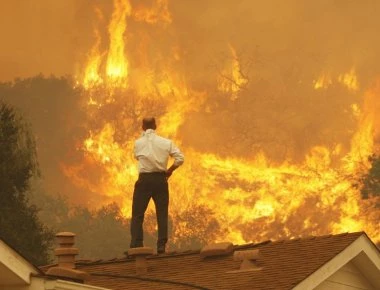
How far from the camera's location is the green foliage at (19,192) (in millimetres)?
38531

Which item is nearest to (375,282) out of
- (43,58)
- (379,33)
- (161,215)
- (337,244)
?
(337,244)

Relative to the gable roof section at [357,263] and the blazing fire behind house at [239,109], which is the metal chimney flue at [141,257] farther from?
the blazing fire behind house at [239,109]

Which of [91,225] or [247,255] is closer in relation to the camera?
[247,255]

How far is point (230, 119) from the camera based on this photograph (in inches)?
2739

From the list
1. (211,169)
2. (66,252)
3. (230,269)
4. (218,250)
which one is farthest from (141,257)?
(211,169)

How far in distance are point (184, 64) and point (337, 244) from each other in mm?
55295

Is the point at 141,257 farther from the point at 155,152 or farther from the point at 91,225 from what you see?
the point at 91,225

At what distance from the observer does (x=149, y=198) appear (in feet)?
59.1

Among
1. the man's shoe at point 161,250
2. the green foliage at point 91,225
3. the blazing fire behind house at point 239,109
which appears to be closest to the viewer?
the man's shoe at point 161,250

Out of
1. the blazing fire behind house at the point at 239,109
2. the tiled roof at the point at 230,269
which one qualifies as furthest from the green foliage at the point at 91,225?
the tiled roof at the point at 230,269

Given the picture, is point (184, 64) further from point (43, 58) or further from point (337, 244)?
point (337, 244)

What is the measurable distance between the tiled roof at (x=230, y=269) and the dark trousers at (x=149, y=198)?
50.1 inches

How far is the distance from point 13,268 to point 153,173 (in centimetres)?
628

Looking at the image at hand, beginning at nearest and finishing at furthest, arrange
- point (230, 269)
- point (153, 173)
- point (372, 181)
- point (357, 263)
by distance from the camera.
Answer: point (230, 269)
point (357, 263)
point (153, 173)
point (372, 181)
